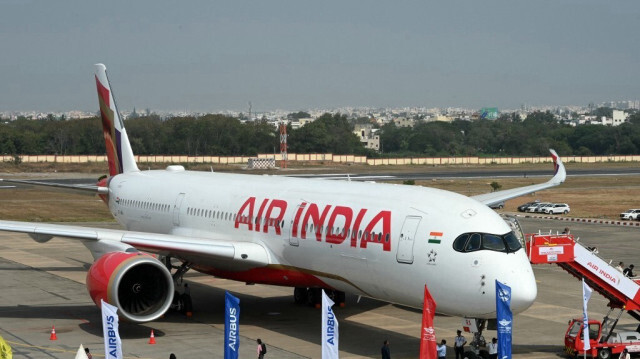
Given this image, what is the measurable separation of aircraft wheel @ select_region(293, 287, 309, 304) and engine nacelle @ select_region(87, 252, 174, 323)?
688 centimetres

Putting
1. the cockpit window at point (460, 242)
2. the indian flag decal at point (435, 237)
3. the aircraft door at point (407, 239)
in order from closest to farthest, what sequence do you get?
the cockpit window at point (460, 242), the indian flag decal at point (435, 237), the aircraft door at point (407, 239)

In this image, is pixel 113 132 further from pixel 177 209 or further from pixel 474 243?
pixel 474 243

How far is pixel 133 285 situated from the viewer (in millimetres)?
31344

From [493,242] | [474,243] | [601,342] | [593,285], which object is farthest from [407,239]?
[601,342]

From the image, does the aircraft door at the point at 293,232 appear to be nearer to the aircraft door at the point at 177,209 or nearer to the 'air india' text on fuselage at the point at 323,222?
the 'air india' text on fuselage at the point at 323,222

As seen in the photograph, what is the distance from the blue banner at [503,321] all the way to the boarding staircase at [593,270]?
16.3 feet

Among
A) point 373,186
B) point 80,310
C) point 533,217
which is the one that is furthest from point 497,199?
point 533,217

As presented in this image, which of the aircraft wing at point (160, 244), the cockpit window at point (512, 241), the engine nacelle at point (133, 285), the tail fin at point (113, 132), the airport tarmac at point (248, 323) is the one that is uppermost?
the tail fin at point (113, 132)

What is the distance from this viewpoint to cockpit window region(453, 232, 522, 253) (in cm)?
2609

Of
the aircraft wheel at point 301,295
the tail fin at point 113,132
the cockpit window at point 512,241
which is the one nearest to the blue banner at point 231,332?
the cockpit window at point 512,241

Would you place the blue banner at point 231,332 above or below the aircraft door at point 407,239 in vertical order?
below

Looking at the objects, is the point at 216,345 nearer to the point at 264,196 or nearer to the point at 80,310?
the point at 264,196

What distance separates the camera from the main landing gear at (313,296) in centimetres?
3600

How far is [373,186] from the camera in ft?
104
